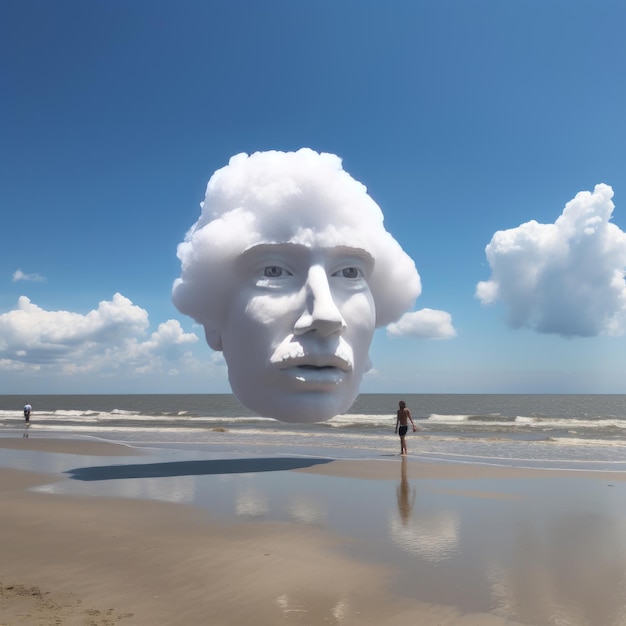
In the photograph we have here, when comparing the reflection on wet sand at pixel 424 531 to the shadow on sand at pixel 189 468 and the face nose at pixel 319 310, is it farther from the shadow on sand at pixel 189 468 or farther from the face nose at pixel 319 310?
the shadow on sand at pixel 189 468

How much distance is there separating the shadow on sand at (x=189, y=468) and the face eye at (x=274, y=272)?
9.07 m

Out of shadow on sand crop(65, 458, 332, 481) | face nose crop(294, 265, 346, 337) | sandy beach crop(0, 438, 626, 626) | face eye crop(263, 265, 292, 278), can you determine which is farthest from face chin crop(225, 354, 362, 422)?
shadow on sand crop(65, 458, 332, 481)

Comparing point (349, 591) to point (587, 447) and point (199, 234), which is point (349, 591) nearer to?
point (199, 234)

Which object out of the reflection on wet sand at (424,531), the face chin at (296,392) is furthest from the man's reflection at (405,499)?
the face chin at (296,392)

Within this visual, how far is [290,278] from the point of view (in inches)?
170

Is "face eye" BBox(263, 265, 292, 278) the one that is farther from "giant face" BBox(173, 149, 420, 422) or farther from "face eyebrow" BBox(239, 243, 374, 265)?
"face eyebrow" BBox(239, 243, 374, 265)

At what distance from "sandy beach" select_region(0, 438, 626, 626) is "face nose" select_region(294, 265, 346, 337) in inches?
96.7

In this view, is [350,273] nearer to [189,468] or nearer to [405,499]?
[405,499]

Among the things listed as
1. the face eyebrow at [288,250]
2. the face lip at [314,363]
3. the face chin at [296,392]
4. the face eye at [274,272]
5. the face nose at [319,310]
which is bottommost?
the face chin at [296,392]

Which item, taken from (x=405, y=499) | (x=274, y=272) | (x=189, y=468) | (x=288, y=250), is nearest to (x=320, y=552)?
(x=405, y=499)

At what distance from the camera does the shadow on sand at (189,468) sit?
40.6ft

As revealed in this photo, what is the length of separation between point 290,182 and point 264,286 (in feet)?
2.70

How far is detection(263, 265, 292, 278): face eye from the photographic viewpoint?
432cm

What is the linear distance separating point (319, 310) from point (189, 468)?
10.4m
